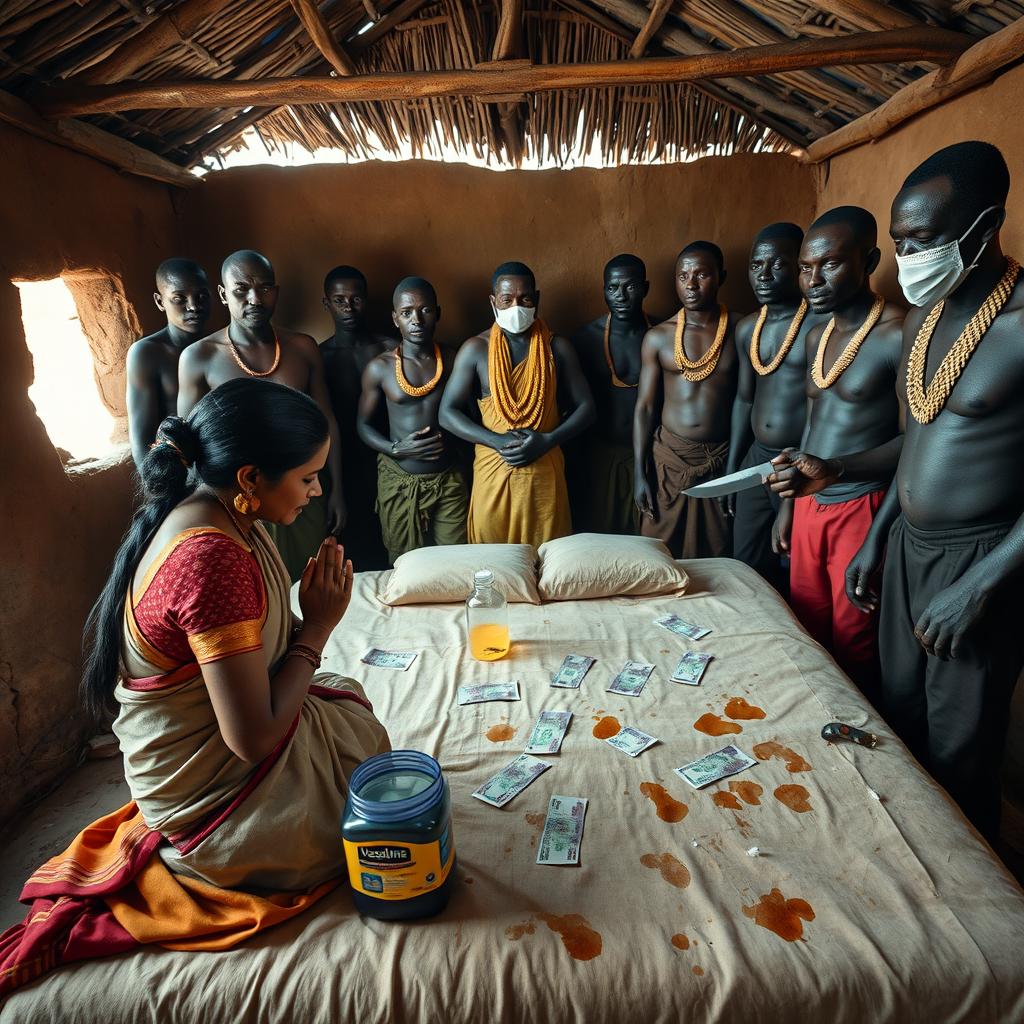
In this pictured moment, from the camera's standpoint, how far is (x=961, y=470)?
1.94 m

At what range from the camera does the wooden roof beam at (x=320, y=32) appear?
2.86m

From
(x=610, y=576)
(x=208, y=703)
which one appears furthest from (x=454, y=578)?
(x=208, y=703)

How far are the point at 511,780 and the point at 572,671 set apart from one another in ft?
1.81

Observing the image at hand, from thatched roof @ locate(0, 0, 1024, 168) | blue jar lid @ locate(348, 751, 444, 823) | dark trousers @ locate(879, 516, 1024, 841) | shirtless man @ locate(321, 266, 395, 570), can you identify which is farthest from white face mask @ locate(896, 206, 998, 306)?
shirtless man @ locate(321, 266, 395, 570)

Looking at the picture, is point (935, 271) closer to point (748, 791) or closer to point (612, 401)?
point (748, 791)

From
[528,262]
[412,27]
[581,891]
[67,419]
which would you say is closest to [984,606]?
[581,891]

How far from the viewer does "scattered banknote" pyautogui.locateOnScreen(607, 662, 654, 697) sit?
6.92 ft

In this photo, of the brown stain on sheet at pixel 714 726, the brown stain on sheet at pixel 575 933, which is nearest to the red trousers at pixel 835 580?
the brown stain on sheet at pixel 714 726

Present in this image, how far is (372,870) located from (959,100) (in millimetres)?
3477

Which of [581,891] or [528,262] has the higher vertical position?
[528,262]

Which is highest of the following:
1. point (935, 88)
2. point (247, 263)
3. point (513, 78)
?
point (513, 78)

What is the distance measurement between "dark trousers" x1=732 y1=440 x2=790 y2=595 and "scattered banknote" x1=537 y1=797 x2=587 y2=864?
2120mm

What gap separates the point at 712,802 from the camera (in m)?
1.64

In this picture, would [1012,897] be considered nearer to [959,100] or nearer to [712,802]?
[712,802]
